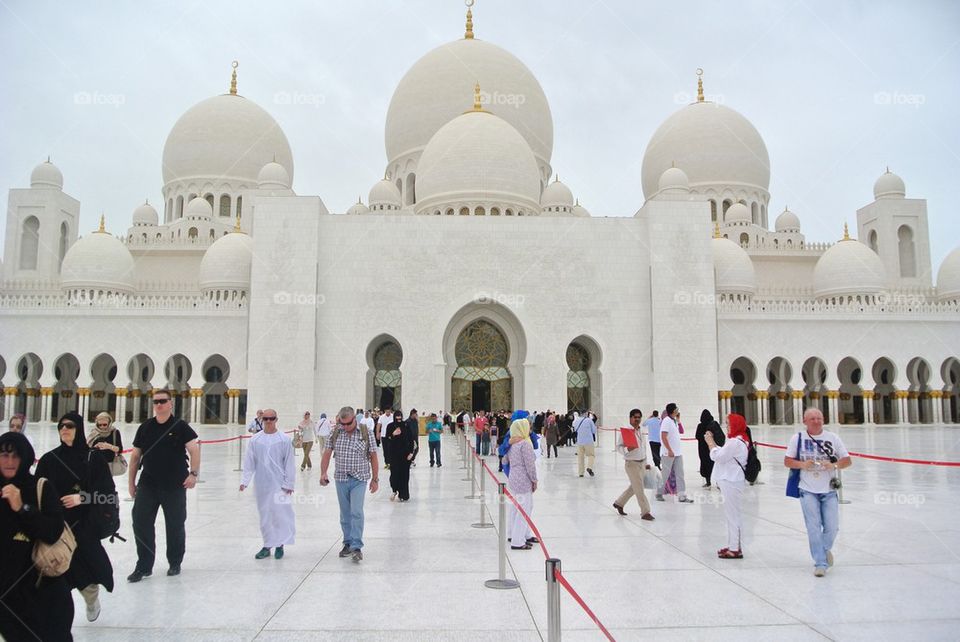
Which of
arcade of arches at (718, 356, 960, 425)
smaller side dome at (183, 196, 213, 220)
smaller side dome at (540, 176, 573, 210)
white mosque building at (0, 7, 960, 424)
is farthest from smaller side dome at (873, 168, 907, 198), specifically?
smaller side dome at (183, 196, 213, 220)

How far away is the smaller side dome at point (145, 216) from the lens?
3600 cm

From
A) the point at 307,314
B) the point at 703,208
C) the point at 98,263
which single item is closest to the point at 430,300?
the point at 307,314

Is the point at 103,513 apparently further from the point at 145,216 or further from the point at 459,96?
the point at 145,216

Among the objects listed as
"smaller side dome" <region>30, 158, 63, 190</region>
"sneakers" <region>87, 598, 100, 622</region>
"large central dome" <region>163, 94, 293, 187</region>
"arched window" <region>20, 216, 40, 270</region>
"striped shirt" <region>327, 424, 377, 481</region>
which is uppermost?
"large central dome" <region>163, 94, 293, 187</region>

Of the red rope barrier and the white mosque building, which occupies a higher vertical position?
the white mosque building

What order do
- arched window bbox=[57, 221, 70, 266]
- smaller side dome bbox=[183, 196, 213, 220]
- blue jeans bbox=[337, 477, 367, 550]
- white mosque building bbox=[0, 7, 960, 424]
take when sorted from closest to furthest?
1. blue jeans bbox=[337, 477, 367, 550]
2. white mosque building bbox=[0, 7, 960, 424]
3. arched window bbox=[57, 221, 70, 266]
4. smaller side dome bbox=[183, 196, 213, 220]

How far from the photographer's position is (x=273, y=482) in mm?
6371

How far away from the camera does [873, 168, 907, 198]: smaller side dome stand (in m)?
36.7

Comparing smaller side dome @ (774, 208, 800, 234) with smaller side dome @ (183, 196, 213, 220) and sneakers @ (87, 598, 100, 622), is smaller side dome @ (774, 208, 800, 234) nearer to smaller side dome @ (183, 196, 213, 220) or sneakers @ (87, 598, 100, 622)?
smaller side dome @ (183, 196, 213, 220)

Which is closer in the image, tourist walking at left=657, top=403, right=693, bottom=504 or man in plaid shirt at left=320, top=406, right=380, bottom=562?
man in plaid shirt at left=320, top=406, right=380, bottom=562

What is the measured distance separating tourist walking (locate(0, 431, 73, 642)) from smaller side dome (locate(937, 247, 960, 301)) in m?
37.0

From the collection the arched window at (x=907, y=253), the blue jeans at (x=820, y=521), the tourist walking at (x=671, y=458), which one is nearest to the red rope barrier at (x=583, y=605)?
the blue jeans at (x=820, y=521)

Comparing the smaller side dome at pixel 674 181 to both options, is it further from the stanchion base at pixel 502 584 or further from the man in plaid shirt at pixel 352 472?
the stanchion base at pixel 502 584

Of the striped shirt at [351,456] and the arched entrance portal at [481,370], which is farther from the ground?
the arched entrance portal at [481,370]
